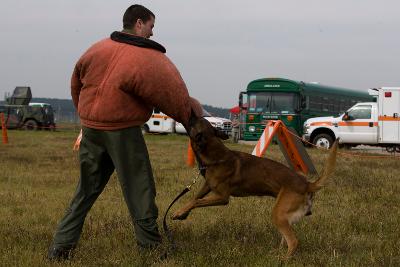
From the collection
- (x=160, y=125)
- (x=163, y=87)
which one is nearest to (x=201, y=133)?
(x=163, y=87)

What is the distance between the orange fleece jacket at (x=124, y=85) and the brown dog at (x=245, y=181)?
0.52 m

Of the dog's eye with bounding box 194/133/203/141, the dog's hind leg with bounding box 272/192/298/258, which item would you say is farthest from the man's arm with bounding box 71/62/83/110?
the dog's hind leg with bounding box 272/192/298/258

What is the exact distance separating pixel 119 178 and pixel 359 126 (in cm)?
1825

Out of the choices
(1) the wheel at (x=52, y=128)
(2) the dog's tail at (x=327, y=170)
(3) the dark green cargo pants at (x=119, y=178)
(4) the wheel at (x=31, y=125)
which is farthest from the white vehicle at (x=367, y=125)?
(4) the wheel at (x=31, y=125)

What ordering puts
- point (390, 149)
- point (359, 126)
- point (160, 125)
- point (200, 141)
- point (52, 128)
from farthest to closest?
point (52, 128) < point (160, 125) < point (390, 149) < point (359, 126) < point (200, 141)

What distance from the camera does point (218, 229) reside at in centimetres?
627

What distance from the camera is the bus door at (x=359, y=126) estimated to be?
21592 millimetres

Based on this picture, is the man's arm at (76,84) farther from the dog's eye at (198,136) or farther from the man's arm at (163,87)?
the dog's eye at (198,136)

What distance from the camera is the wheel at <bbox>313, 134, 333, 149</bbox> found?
22516 mm

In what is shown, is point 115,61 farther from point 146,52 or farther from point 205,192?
A: point 205,192

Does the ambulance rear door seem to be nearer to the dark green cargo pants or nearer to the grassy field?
the grassy field

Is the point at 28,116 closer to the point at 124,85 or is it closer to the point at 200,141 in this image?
the point at 200,141

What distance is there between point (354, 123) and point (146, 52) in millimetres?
18409

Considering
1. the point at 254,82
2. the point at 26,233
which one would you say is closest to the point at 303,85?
the point at 254,82
